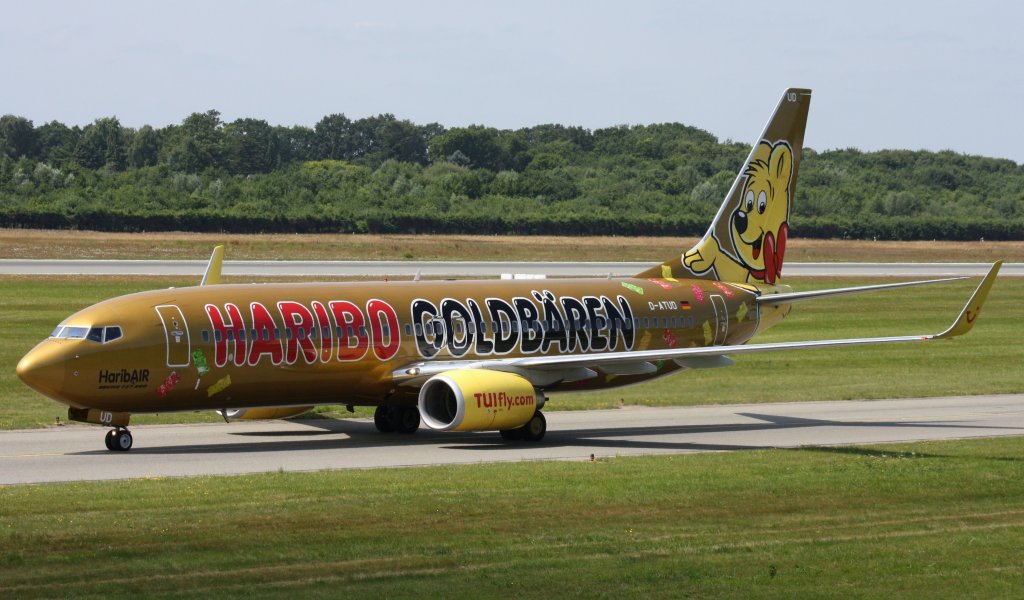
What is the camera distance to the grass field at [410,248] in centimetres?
8544

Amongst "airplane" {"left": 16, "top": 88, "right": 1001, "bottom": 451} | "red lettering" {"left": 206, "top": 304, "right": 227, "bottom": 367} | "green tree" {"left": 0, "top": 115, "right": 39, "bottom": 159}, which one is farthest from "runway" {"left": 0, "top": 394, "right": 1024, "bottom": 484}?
"green tree" {"left": 0, "top": 115, "right": 39, "bottom": 159}

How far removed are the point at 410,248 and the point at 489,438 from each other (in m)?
62.4

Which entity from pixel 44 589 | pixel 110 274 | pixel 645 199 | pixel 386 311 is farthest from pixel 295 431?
pixel 645 199

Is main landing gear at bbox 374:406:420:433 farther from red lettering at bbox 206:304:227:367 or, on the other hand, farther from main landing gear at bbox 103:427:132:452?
main landing gear at bbox 103:427:132:452

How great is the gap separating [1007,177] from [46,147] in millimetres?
115470

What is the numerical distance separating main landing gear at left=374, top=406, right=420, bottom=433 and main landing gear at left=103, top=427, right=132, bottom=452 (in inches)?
250

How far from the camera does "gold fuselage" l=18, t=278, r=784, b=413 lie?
2811cm

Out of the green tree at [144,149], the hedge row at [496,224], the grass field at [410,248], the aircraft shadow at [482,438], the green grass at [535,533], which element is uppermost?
the green tree at [144,149]

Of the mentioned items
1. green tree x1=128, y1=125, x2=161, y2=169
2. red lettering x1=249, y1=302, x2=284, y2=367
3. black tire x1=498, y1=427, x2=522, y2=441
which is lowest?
black tire x1=498, y1=427, x2=522, y2=441

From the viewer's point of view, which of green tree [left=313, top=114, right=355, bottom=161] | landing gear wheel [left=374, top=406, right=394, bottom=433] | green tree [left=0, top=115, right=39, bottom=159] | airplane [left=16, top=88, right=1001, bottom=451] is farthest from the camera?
green tree [left=313, top=114, right=355, bottom=161]

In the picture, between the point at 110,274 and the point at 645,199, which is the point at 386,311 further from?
the point at 645,199

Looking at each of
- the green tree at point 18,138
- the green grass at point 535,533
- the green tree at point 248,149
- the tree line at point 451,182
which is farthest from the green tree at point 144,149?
the green grass at point 535,533

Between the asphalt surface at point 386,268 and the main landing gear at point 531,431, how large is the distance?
137 feet

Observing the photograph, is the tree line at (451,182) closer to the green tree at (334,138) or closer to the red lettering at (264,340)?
the green tree at (334,138)
